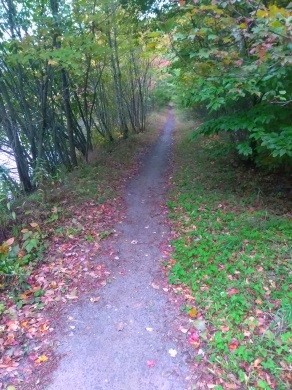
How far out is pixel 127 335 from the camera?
3.62 metres

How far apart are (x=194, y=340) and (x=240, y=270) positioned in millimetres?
1445

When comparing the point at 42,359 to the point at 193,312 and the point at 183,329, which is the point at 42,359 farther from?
the point at 193,312

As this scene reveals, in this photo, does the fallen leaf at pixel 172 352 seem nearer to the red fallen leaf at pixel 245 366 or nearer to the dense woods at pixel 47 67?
the red fallen leaf at pixel 245 366

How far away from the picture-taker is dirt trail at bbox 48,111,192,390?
3.09m

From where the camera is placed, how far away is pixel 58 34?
23.4 feet

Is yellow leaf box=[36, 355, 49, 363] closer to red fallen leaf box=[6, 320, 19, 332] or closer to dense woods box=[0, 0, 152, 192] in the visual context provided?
red fallen leaf box=[6, 320, 19, 332]

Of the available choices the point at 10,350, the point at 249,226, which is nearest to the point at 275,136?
the point at 249,226

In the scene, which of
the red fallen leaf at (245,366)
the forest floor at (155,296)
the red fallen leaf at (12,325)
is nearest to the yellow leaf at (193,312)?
the forest floor at (155,296)

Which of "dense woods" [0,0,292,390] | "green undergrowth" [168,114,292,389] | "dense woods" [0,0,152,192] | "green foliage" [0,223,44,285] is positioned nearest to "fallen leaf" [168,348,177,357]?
"dense woods" [0,0,292,390]

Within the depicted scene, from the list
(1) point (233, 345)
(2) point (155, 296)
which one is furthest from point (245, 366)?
(2) point (155, 296)

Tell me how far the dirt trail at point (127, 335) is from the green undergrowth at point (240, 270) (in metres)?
0.45

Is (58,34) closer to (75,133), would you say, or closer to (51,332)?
(75,133)

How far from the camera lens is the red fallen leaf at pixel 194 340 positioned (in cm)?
342

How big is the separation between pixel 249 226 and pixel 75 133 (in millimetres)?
9410
